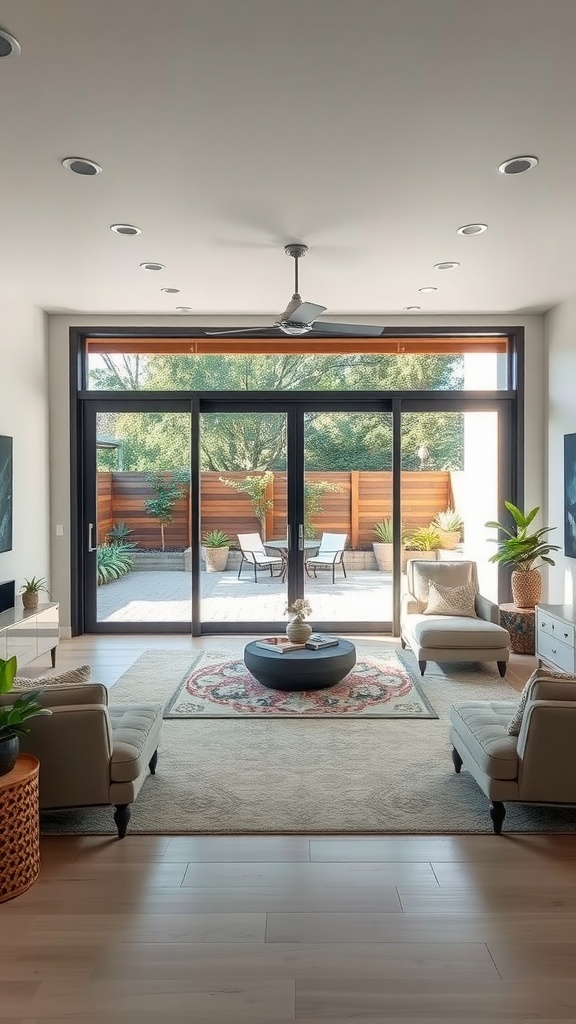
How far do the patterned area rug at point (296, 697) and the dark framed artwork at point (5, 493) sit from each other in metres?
1.98

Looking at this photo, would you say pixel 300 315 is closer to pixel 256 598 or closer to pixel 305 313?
pixel 305 313

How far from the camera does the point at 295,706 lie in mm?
4723

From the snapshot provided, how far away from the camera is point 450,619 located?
576 cm

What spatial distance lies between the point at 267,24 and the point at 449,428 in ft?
16.5

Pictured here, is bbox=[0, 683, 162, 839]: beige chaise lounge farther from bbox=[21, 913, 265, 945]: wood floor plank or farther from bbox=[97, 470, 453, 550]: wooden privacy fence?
bbox=[97, 470, 453, 550]: wooden privacy fence

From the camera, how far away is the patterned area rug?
181 inches

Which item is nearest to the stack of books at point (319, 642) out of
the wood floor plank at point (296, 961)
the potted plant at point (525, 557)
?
the potted plant at point (525, 557)

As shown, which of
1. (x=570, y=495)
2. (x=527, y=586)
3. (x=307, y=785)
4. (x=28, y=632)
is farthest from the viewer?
(x=527, y=586)

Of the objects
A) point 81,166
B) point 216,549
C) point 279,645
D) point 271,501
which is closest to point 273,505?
point 271,501

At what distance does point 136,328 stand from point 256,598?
308cm

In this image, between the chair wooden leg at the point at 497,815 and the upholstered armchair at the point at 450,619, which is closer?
the chair wooden leg at the point at 497,815

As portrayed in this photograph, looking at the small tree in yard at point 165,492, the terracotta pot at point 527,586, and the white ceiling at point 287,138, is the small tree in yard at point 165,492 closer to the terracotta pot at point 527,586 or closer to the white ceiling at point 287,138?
the white ceiling at point 287,138

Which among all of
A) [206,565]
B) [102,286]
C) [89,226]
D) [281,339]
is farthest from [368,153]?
[206,565]

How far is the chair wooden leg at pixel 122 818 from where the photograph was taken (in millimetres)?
3010
